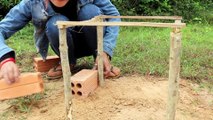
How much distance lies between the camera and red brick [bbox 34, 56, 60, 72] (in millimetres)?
3412

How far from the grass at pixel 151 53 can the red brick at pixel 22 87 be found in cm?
15

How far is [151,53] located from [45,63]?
1082mm

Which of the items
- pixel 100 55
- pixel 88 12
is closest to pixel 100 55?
pixel 100 55

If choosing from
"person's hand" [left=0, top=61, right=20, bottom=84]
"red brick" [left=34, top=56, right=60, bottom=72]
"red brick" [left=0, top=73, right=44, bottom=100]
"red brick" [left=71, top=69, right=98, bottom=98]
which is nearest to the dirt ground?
"red brick" [left=71, top=69, right=98, bottom=98]

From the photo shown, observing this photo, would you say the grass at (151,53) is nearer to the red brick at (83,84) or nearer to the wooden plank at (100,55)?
the red brick at (83,84)

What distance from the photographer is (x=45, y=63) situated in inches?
135

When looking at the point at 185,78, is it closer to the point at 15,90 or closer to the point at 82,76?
the point at 82,76

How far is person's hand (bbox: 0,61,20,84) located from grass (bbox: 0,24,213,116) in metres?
0.30

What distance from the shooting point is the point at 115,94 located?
108 inches

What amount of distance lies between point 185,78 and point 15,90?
1.42 m

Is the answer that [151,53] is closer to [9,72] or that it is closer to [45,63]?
[45,63]

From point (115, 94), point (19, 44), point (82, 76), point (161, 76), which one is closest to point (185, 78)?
point (161, 76)

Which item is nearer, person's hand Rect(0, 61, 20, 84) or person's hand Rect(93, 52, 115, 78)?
person's hand Rect(0, 61, 20, 84)

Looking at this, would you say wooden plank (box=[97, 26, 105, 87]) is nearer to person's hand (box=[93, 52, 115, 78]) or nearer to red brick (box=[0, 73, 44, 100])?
person's hand (box=[93, 52, 115, 78])
